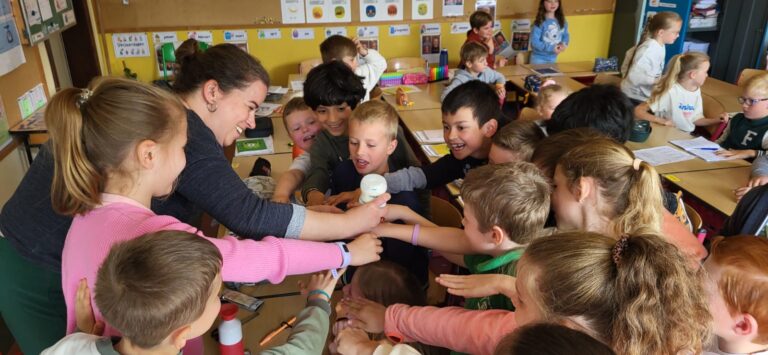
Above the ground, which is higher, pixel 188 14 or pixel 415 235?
pixel 188 14

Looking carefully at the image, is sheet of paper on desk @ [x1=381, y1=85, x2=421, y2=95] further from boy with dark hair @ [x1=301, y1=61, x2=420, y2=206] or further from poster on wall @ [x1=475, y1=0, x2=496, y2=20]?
boy with dark hair @ [x1=301, y1=61, x2=420, y2=206]

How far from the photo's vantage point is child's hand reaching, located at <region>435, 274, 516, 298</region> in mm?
1441

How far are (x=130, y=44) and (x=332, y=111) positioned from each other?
4311 millimetres

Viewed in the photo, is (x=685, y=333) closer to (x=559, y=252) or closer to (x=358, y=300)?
(x=559, y=252)

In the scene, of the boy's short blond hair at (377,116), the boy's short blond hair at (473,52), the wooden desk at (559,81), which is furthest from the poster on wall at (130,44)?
the boy's short blond hair at (377,116)

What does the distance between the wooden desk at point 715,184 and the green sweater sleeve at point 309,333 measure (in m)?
2.26

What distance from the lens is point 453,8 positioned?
6340 mm

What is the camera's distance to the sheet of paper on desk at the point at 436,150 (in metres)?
3.54

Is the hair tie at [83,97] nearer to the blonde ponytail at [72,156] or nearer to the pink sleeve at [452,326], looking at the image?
the blonde ponytail at [72,156]

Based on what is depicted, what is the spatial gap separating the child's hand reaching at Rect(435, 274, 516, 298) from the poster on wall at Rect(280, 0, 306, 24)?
5143 millimetres

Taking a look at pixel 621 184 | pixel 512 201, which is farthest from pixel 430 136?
pixel 512 201

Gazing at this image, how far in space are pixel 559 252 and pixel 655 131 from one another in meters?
3.19

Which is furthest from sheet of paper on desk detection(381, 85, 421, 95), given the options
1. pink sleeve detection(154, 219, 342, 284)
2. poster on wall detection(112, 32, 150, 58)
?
pink sleeve detection(154, 219, 342, 284)

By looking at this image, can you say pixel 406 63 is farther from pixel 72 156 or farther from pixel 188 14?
pixel 72 156
